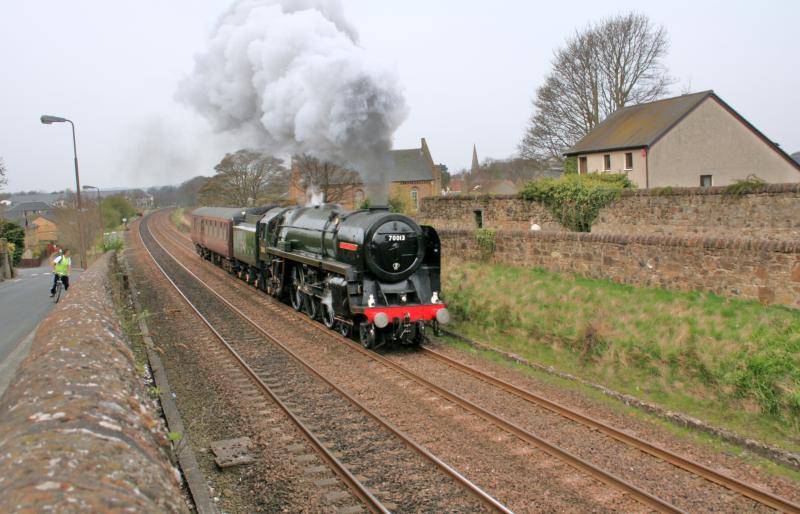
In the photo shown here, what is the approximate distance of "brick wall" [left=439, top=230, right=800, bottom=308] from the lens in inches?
404

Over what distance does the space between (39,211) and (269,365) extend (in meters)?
96.6

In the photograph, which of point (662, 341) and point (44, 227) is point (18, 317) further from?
point (44, 227)

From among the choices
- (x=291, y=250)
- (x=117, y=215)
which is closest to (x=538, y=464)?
(x=291, y=250)

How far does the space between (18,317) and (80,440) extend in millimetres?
14321

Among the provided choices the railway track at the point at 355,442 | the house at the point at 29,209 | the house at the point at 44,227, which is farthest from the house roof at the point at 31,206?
the railway track at the point at 355,442

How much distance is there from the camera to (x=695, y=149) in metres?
26.3

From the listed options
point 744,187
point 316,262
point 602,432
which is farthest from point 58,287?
point 744,187

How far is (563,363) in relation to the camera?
10.8 meters

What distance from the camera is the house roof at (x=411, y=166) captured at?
5853 centimetres

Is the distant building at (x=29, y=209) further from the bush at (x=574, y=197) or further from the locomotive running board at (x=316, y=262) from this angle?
the bush at (x=574, y=197)

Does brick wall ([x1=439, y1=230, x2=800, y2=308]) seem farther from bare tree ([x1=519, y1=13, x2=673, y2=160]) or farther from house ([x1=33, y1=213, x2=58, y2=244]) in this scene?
house ([x1=33, y1=213, x2=58, y2=244])

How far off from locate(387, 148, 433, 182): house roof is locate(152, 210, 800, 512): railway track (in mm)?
48166

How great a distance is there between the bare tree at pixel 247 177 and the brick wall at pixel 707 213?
33.9 m

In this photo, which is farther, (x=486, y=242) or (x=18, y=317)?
(x=486, y=242)
